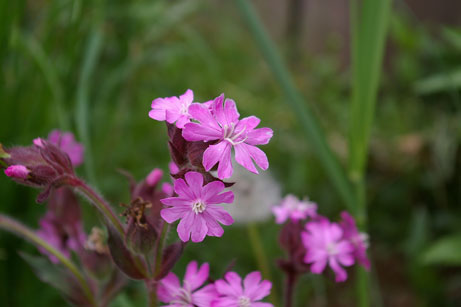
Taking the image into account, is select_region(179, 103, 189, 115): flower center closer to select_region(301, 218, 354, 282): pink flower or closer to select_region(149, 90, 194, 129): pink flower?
select_region(149, 90, 194, 129): pink flower

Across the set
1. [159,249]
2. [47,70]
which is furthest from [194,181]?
[47,70]

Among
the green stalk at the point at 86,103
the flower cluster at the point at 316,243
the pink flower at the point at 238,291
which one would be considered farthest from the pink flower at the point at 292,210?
the green stalk at the point at 86,103

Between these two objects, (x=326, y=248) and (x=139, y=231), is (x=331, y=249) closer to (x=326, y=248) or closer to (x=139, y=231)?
(x=326, y=248)

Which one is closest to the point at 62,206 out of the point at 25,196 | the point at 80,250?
A: the point at 80,250

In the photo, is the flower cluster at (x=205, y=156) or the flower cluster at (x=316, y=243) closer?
the flower cluster at (x=205, y=156)

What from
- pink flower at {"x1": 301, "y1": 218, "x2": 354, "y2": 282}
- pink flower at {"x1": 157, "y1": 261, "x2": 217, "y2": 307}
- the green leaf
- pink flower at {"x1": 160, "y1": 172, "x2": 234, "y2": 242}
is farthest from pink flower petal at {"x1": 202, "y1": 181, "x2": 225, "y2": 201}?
the green leaf

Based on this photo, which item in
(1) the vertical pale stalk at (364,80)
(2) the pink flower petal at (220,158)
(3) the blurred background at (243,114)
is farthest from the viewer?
(3) the blurred background at (243,114)

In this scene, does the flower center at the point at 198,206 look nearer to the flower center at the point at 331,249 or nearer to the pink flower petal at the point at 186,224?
the pink flower petal at the point at 186,224
